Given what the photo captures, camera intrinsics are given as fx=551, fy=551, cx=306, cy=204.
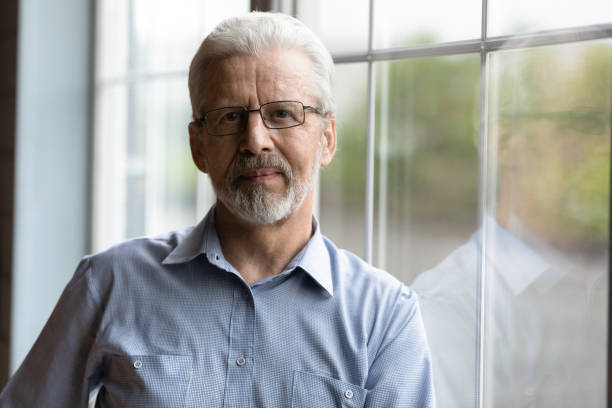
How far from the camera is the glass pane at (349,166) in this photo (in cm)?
174

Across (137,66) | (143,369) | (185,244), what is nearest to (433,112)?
(185,244)

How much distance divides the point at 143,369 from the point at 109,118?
1868mm

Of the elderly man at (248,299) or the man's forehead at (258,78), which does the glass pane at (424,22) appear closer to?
the elderly man at (248,299)

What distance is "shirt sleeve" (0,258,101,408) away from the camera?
138 centimetres

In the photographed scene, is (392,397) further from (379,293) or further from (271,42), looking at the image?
(271,42)

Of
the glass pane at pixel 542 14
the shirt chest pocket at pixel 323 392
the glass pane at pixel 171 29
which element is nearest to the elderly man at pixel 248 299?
the shirt chest pocket at pixel 323 392

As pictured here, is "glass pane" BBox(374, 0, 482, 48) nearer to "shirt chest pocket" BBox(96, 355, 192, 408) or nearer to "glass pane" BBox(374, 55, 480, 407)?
"glass pane" BBox(374, 55, 480, 407)

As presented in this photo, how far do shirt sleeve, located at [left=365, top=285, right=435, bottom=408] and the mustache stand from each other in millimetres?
444

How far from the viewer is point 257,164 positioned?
4.27 feet

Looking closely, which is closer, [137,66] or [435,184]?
[435,184]

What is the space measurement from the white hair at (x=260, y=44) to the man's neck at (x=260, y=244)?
0.29 metres

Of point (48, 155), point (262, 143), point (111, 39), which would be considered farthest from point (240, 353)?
point (111, 39)

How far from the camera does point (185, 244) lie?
143 cm

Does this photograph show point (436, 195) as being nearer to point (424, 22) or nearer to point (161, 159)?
point (424, 22)
